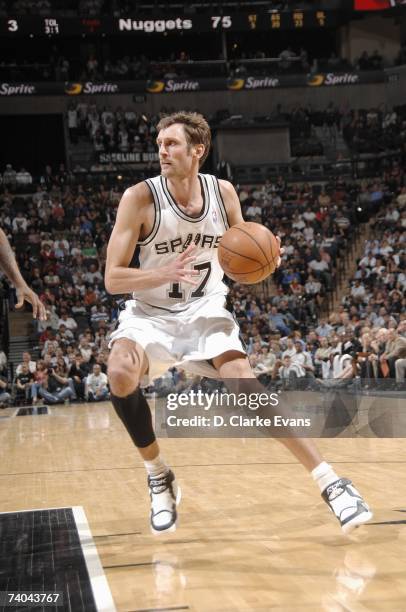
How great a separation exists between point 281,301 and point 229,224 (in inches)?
491

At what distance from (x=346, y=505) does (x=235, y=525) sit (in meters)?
1.06

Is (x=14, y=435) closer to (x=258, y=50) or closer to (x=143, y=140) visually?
(x=143, y=140)

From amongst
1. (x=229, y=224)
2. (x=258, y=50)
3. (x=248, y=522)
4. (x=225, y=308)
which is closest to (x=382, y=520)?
(x=248, y=522)

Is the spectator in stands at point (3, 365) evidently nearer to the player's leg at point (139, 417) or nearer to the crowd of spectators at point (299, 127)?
the crowd of spectators at point (299, 127)

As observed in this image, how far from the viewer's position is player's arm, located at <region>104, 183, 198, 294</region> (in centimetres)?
414

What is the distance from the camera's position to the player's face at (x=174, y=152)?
181 inches

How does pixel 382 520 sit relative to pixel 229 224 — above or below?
below

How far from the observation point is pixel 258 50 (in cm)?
2873

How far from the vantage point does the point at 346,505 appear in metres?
4.10

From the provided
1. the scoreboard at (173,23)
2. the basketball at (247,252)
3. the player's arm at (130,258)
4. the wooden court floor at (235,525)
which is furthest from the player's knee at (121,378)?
the scoreboard at (173,23)

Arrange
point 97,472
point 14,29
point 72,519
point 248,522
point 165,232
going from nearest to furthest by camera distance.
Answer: point 165,232 → point 248,522 → point 72,519 → point 97,472 → point 14,29
